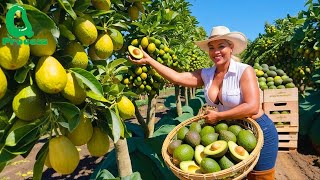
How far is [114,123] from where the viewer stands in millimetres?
1315

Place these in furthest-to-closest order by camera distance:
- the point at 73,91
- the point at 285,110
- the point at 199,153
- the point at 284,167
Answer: the point at 285,110 < the point at 284,167 < the point at 199,153 < the point at 73,91

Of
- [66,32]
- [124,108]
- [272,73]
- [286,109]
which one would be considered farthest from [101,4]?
[272,73]

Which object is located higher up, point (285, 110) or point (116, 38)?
point (116, 38)

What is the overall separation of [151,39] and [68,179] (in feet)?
11.8

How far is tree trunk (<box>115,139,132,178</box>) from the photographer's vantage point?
198cm

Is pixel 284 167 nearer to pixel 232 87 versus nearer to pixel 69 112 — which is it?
pixel 232 87

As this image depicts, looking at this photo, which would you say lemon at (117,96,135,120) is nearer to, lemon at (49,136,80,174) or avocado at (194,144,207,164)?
lemon at (49,136,80,174)

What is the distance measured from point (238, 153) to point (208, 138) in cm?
29

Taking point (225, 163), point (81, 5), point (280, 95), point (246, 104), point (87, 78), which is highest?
point (81, 5)

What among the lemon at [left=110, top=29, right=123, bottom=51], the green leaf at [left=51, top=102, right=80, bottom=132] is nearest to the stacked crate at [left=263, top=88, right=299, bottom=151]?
the lemon at [left=110, top=29, right=123, bottom=51]

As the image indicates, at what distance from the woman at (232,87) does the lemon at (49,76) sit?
59.6 inches

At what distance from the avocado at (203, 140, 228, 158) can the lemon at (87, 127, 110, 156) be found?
1.04 meters

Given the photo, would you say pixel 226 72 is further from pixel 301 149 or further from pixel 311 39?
pixel 301 149

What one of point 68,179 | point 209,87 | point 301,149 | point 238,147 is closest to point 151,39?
point 209,87
